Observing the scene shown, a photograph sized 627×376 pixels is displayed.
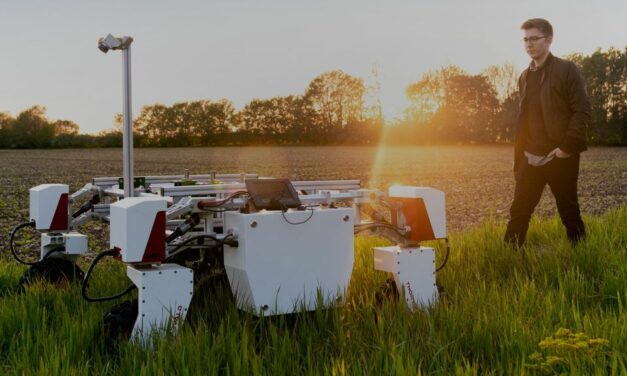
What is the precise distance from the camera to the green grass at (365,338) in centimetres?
317

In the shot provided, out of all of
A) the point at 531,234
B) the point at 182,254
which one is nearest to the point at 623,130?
the point at 531,234

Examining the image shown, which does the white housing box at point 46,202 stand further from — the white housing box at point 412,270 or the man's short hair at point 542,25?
the man's short hair at point 542,25

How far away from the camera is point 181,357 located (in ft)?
10.4

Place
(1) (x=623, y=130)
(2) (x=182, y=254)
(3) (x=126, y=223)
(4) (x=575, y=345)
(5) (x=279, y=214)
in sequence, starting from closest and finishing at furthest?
1. (4) (x=575, y=345)
2. (3) (x=126, y=223)
3. (5) (x=279, y=214)
4. (2) (x=182, y=254)
5. (1) (x=623, y=130)

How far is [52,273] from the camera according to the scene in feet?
17.1

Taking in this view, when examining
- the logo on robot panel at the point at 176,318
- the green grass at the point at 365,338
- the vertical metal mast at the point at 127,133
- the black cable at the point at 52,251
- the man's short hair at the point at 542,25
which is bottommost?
the green grass at the point at 365,338

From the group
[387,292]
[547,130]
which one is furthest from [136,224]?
[547,130]

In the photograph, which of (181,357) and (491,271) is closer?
(181,357)

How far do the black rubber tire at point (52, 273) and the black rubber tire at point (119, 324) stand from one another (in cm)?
151

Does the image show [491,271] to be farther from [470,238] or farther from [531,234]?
[531,234]

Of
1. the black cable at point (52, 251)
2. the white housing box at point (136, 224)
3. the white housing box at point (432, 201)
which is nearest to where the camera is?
the white housing box at point (136, 224)

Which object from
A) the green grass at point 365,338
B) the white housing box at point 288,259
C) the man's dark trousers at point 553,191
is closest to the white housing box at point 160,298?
the green grass at point 365,338

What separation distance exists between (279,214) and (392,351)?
107 centimetres

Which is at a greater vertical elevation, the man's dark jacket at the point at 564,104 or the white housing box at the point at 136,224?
the man's dark jacket at the point at 564,104
